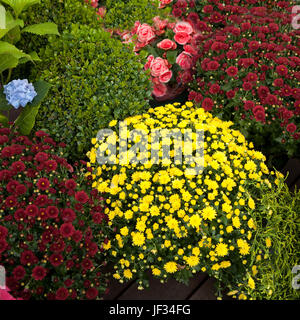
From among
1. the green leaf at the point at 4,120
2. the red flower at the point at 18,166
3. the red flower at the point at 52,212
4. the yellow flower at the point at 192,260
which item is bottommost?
the yellow flower at the point at 192,260

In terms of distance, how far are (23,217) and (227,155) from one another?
1448mm

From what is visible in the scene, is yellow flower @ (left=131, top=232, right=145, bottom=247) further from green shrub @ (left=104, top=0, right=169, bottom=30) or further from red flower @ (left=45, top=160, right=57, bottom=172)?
green shrub @ (left=104, top=0, right=169, bottom=30)

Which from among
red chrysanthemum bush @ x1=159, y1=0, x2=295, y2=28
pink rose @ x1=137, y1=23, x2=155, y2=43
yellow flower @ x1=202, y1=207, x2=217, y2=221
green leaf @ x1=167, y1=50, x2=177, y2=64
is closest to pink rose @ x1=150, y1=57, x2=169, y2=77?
green leaf @ x1=167, y1=50, x2=177, y2=64

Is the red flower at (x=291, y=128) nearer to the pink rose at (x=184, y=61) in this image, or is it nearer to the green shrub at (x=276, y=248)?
the green shrub at (x=276, y=248)

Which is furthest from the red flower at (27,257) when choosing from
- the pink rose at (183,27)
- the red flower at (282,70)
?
the pink rose at (183,27)

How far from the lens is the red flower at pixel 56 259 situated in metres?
1.92

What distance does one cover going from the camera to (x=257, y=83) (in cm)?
288

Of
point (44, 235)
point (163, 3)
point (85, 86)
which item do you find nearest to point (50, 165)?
point (44, 235)

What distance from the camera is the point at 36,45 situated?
3.14 metres

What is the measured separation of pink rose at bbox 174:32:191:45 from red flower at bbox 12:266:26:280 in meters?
2.46

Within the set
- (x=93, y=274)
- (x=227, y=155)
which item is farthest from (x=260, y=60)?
(x=93, y=274)

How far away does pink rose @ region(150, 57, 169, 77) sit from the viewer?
3366mm

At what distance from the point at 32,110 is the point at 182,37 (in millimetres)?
1571
